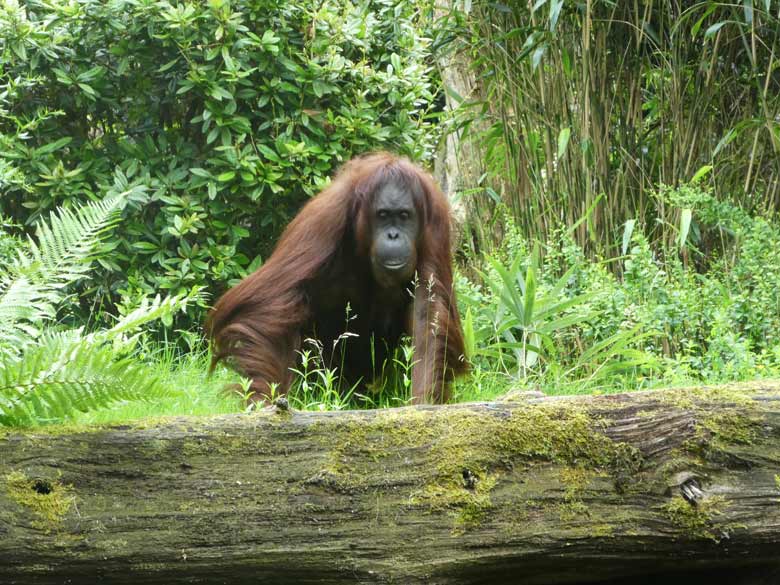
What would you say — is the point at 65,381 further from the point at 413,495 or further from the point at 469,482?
the point at 469,482

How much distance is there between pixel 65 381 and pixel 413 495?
0.71 meters

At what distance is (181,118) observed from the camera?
4.99 m

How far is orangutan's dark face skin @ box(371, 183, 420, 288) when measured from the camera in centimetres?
384

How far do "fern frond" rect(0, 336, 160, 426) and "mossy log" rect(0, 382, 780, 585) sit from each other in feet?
0.24

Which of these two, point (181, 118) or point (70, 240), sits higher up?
point (181, 118)

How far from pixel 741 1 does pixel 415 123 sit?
1.61 meters

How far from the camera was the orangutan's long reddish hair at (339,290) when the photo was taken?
12.4 feet

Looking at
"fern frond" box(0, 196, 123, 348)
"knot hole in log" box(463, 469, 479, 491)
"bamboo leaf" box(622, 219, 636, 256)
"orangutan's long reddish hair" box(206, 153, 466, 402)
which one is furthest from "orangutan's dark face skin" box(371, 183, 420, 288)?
"knot hole in log" box(463, 469, 479, 491)

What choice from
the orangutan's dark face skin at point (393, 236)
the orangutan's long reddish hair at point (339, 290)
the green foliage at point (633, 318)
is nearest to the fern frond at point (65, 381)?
the orangutan's long reddish hair at point (339, 290)

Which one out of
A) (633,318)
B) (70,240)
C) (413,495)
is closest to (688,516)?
(413,495)

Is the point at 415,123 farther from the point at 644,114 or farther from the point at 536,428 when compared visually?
the point at 536,428

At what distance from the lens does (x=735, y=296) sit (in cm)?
430

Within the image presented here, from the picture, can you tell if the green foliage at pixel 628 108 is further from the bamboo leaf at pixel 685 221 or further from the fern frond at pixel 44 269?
the fern frond at pixel 44 269

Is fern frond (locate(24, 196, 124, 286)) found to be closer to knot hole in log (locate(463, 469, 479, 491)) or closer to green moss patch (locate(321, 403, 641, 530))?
green moss patch (locate(321, 403, 641, 530))
